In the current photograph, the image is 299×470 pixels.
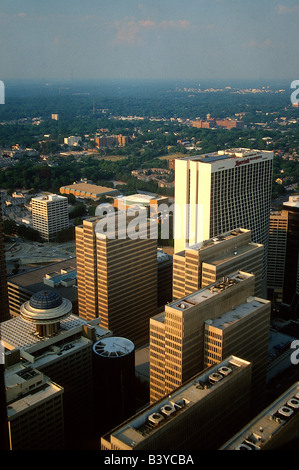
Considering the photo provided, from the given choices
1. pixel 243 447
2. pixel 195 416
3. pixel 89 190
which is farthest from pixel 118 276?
pixel 89 190

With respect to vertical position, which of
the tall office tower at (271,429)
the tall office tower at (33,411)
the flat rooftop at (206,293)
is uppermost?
the flat rooftop at (206,293)

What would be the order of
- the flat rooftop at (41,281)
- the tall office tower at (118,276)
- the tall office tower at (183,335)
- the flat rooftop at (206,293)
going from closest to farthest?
the tall office tower at (183,335) < the flat rooftop at (206,293) < the tall office tower at (118,276) < the flat rooftop at (41,281)

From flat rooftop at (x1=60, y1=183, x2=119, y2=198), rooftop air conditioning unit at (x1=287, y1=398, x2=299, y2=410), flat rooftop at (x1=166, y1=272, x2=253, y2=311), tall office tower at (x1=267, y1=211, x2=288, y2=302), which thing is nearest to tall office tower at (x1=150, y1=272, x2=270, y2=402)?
flat rooftop at (x1=166, y1=272, x2=253, y2=311)

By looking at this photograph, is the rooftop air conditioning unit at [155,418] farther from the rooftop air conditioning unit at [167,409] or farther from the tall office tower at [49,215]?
the tall office tower at [49,215]

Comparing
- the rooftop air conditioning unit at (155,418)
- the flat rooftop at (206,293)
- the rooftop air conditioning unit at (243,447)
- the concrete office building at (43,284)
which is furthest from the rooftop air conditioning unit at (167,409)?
the concrete office building at (43,284)
